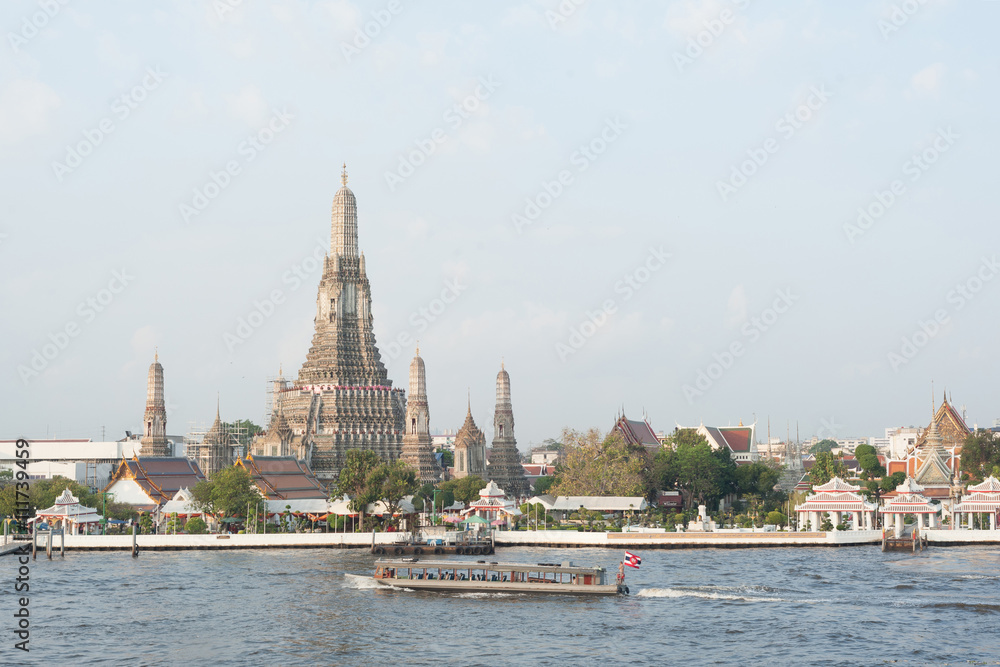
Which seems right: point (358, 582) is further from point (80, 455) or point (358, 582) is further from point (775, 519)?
point (80, 455)

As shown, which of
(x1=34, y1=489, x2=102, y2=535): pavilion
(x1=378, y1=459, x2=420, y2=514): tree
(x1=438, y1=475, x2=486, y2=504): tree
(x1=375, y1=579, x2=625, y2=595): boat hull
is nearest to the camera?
(x1=375, y1=579, x2=625, y2=595): boat hull

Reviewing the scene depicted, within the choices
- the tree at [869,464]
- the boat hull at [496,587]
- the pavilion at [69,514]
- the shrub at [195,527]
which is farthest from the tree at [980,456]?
the pavilion at [69,514]

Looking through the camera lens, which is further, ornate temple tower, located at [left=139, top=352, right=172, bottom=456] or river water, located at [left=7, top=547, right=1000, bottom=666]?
ornate temple tower, located at [left=139, top=352, right=172, bottom=456]

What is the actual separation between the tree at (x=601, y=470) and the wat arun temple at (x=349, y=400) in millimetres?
16589

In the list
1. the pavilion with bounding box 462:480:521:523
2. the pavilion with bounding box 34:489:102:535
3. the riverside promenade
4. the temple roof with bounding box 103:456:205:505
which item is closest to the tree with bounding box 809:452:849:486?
the riverside promenade

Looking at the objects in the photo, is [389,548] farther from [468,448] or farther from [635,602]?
[468,448]

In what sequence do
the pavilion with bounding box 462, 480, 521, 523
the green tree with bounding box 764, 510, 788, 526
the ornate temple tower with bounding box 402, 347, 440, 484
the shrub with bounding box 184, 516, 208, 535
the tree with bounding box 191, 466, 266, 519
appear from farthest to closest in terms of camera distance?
the ornate temple tower with bounding box 402, 347, 440, 484 → the pavilion with bounding box 462, 480, 521, 523 → the green tree with bounding box 764, 510, 788, 526 → the tree with bounding box 191, 466, 266, 519 → the shrub with bounding box 184, 516, 208, 535

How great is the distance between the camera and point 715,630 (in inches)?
2050

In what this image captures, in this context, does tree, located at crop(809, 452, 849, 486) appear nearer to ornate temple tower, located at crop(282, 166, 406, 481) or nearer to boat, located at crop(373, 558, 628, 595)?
ornate temple tower, located at crop(282, 166, 406, 481)

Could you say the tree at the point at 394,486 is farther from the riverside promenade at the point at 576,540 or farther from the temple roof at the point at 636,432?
the temple roof at the point at 636,432

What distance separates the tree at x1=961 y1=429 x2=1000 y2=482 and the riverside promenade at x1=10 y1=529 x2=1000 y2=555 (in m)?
19.2

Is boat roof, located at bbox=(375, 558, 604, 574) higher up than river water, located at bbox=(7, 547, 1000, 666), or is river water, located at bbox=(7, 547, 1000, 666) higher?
boat roof, located at bbox=(375, 558, 604, 574)

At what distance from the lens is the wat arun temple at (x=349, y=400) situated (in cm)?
12838

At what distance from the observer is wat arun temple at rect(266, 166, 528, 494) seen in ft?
421
